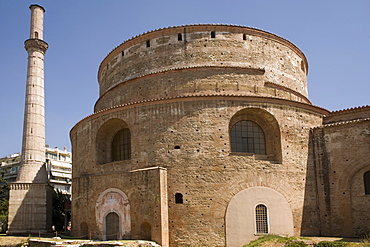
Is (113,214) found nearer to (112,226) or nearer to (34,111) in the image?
(112,226)

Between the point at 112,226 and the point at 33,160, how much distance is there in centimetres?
1104

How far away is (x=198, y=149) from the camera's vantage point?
17188 mm

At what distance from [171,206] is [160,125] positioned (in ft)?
11.9

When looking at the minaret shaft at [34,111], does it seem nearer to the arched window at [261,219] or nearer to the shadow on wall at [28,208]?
the shadow on wall at [28,208]

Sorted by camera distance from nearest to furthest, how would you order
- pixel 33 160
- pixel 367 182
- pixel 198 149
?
pixel 198 149 → pixel 367 182 → pixel 33 160

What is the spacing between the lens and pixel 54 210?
28.4 metres

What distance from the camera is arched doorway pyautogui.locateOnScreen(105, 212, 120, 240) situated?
58.2ft

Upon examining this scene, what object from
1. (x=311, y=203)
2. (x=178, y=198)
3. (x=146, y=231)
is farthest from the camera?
(x=311, y=203)

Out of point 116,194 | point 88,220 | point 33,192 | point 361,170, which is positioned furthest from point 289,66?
point 33,192

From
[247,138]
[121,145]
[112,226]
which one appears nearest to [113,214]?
[112,226]


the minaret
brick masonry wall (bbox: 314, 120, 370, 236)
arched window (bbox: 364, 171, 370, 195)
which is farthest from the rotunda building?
the minaret

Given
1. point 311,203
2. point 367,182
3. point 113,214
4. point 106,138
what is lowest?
point 113,214

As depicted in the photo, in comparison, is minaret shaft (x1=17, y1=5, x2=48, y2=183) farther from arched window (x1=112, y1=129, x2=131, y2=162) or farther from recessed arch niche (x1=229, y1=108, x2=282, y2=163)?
recessed arch niche (x1=229, y1=108, x2=282, y2=163)

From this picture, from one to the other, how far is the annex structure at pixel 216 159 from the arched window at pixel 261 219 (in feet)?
0.14
